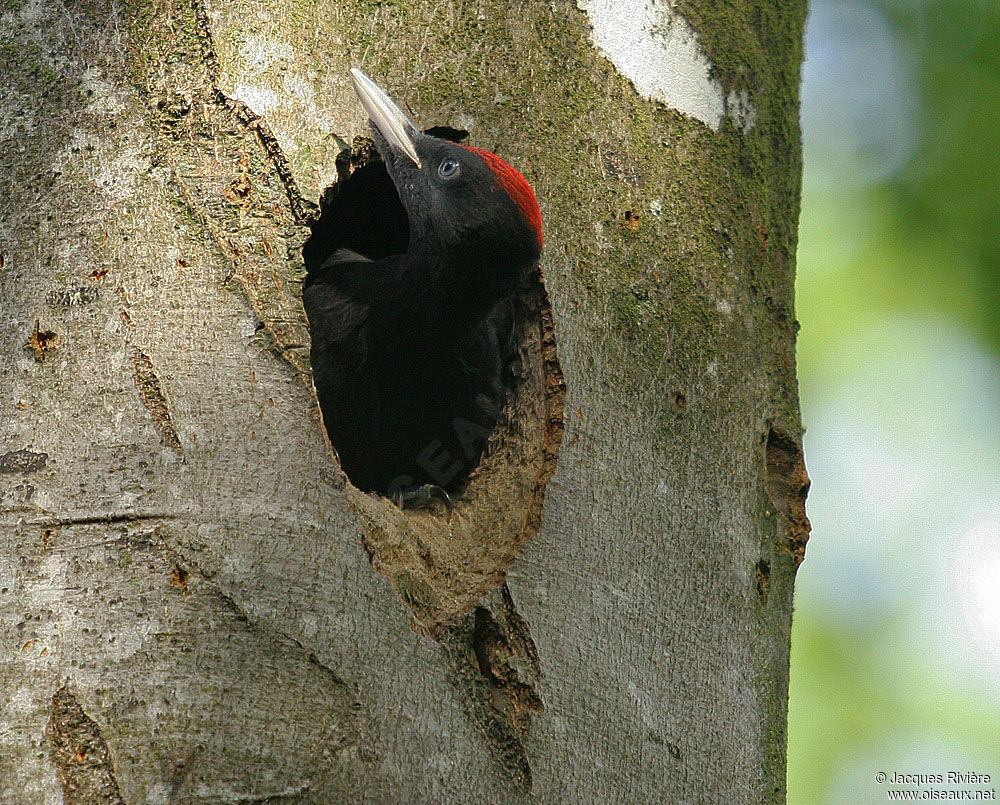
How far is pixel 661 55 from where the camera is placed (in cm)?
242

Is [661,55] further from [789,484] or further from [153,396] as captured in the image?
[153,396]

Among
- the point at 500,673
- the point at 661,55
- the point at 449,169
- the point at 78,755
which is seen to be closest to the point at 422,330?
the point at 449,169

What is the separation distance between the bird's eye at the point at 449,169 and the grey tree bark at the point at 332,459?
0.66 meters

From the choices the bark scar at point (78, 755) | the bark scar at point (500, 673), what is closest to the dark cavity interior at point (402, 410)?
the bark scar at point (500, 673)

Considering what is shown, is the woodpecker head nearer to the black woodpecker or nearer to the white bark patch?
the black woodpecker

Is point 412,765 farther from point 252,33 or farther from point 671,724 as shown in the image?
point 252,33

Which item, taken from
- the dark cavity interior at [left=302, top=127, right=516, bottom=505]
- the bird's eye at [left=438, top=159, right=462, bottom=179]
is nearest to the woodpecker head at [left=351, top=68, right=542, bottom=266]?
the bird's eye at [left=438, top=159, right=462, bottom=179]

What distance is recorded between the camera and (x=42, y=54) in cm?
205

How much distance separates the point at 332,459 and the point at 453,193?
1487 mm

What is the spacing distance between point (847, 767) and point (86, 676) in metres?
4.72

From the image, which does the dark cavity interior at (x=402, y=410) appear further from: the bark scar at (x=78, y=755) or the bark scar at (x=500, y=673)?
the bark scar at (x=78, y=755)

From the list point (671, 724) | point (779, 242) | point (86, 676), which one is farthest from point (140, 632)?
point (779, 242)

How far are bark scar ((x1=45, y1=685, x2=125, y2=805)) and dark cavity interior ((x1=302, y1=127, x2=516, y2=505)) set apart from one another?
179 centimetres

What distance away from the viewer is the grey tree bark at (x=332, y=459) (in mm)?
1663
